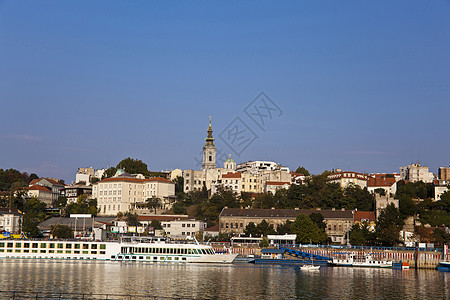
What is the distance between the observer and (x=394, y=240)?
284 feet

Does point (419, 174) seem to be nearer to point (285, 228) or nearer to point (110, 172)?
point (285, 228)

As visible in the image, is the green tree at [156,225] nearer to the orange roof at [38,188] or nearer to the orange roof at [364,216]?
the orange roof at [364,216]

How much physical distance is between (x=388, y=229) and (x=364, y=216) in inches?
635

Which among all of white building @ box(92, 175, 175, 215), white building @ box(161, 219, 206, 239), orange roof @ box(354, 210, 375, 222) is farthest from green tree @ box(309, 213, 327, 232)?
white building @ box(92, 175, 175, 215)

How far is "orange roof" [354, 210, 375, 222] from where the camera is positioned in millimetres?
Result: 103125

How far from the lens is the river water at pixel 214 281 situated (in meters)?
46.5

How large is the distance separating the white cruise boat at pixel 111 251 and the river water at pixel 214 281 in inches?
96.8

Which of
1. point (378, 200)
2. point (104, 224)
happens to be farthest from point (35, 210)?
point (378, 200)

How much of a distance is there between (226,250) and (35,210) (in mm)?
59697

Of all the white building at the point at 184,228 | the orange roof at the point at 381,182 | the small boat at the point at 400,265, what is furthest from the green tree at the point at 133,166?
the small boat at the point at 400,265

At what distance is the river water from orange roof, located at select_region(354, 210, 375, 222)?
3083cm

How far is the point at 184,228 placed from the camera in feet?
365

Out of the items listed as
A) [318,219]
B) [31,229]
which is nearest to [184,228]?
[318,219]

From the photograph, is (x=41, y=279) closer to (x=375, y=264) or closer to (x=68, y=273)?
(x=68, y=273)
